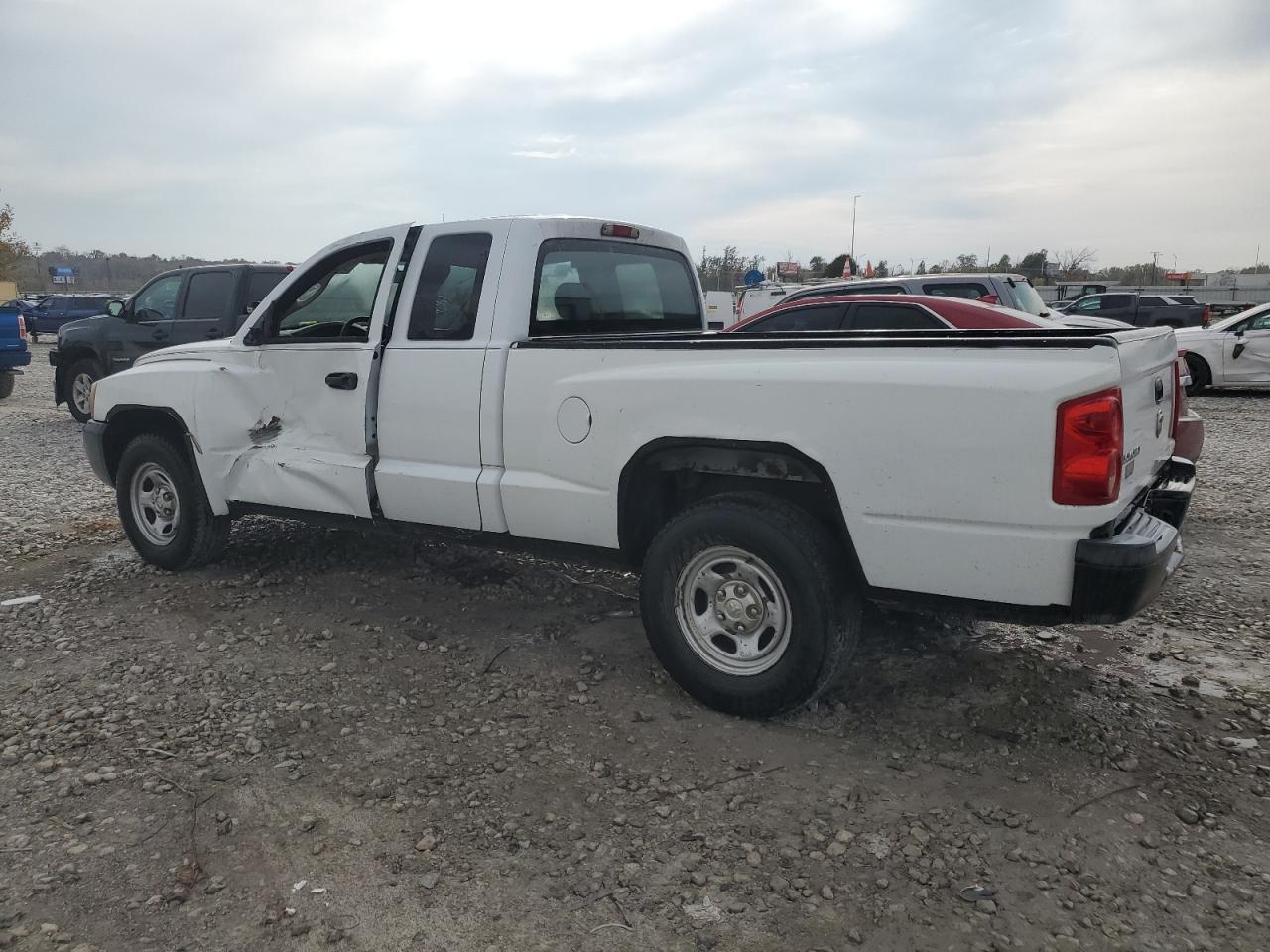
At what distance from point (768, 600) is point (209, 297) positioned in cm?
979

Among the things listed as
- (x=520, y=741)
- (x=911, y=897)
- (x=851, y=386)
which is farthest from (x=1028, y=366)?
(x=520, y=741)

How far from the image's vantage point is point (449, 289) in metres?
4.56

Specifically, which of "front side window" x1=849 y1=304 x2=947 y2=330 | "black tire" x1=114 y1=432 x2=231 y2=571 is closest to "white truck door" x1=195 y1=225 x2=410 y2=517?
"black tire" x1=114 y1=432 x2=231 y2=571

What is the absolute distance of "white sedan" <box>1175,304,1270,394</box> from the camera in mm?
14453

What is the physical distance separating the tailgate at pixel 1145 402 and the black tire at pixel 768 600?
103 cm

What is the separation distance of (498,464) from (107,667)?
2.00m

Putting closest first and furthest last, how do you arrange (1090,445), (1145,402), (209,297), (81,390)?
(1090,445), (1145,402), (209,297), (81,390)

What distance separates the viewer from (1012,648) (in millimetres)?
4434

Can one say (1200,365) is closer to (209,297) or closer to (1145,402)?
(1145,402)

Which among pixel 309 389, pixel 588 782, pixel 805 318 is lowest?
pixel 588 782

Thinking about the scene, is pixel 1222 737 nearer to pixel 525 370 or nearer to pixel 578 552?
pixel 578 552

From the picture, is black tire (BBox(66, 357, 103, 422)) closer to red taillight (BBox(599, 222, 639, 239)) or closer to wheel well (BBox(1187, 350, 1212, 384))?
red taillight (BBox(599, 222, 639, 239))

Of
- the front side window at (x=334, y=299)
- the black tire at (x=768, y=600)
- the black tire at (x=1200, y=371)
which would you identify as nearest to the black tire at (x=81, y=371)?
the front side window at (x=334, y=299)

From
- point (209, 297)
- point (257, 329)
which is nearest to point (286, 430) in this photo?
point (257, 329)
